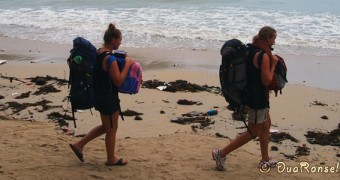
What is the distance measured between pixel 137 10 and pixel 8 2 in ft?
22.9

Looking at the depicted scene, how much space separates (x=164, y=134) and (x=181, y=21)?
1134 cm

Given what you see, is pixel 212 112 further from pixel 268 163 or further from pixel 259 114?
pixel 259 114

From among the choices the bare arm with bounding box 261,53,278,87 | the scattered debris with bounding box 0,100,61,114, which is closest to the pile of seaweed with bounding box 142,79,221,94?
the scattered debris with bounding box 0,100,61,114

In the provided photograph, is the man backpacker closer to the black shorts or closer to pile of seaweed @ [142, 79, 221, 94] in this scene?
the black shorts

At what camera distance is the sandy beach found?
510 centimetres

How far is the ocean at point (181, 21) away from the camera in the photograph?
13.9 metres

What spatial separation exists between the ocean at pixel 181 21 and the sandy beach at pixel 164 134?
12.3 ft

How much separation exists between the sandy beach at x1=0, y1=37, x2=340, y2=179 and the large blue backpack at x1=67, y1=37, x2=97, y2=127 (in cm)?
76

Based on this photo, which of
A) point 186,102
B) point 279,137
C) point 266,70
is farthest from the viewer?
point 186,102

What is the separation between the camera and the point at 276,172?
515cm

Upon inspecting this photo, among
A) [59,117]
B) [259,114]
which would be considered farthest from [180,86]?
[259,114]

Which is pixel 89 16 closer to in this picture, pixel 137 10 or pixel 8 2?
pixel 137 10

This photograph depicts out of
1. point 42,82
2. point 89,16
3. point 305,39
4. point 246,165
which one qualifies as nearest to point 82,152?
point 246,165

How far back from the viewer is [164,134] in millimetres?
6379
